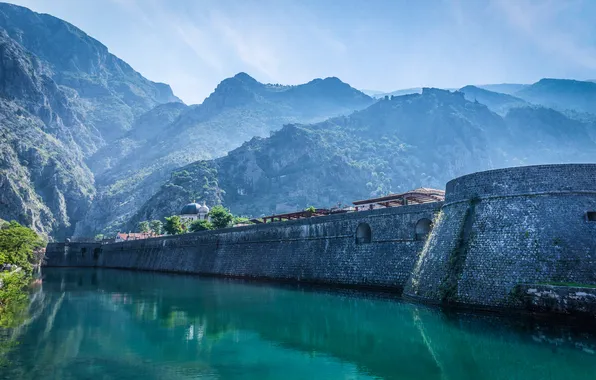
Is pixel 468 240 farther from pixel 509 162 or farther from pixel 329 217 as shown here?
pixel 509 162

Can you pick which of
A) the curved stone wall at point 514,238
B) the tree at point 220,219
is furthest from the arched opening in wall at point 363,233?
the tree at point 220,219

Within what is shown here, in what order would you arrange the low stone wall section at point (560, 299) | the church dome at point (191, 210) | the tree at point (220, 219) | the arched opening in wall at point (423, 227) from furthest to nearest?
the church dome at point (191, 210), the tree at point (220, 219), the arched opening in wall at point (423, 227), the low stone wall section at point (560, 299)

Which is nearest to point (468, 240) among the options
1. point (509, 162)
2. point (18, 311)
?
point (18, 311)

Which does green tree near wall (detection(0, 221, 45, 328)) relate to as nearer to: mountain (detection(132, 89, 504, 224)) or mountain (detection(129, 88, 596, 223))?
mountain (detection(132, 89, 504, 224))

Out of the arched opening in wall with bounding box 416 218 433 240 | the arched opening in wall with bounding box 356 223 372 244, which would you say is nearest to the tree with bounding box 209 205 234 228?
the arched opening in wall with bounding box 356 223 372 244

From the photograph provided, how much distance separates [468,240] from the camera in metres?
21.0

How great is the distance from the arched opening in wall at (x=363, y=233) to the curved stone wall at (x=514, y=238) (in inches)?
342

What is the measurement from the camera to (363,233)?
3216 centimetres

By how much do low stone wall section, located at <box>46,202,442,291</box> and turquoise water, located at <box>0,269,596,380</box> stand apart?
4.52 m

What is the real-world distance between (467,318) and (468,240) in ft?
13.2

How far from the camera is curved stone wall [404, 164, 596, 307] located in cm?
1812

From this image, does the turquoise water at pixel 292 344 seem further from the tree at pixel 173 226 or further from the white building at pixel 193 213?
the white building at pixel 193 213

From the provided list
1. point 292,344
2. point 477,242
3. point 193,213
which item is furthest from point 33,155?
point 477,242

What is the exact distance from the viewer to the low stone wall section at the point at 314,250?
2802cm
